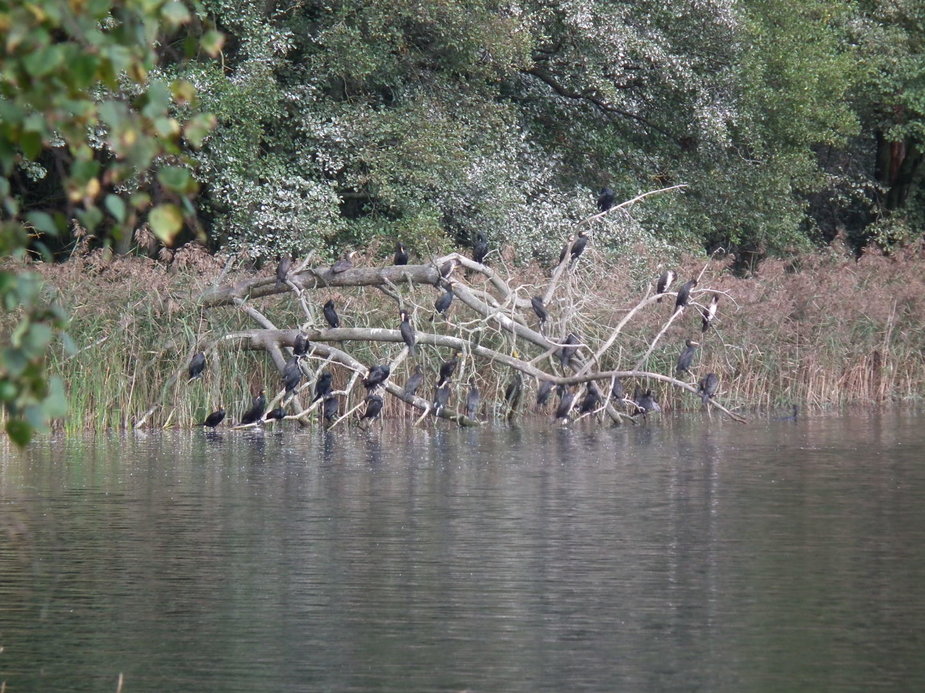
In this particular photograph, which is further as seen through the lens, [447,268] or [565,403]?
[565,403]

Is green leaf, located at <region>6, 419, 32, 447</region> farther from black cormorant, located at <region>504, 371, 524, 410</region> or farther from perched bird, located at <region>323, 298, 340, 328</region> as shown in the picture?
black cormorant, located at <region>504, 371, 524, 410</region>

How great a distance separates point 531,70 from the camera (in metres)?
23.5

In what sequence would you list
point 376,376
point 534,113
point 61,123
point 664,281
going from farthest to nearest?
point 534,113 → point 664,281 → point 376,376 → point 61,123

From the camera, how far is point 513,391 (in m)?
17.1

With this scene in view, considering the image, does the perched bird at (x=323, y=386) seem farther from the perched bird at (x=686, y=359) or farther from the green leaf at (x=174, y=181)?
the green leaf at (x=174, y=181)

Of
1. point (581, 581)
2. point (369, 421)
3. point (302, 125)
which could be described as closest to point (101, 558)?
point (581, 581)

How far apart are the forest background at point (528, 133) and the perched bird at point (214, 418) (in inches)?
60.2

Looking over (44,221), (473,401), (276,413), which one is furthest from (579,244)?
(44,221)

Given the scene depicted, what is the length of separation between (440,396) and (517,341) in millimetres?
1576

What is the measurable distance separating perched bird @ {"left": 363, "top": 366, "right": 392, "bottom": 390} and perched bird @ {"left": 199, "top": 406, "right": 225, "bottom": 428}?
1.51m

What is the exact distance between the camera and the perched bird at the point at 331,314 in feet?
51.1

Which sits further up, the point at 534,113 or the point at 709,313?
the point at 534,113

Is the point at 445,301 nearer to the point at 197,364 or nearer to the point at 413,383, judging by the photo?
the point at 413,383

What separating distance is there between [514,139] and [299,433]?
7487mm
